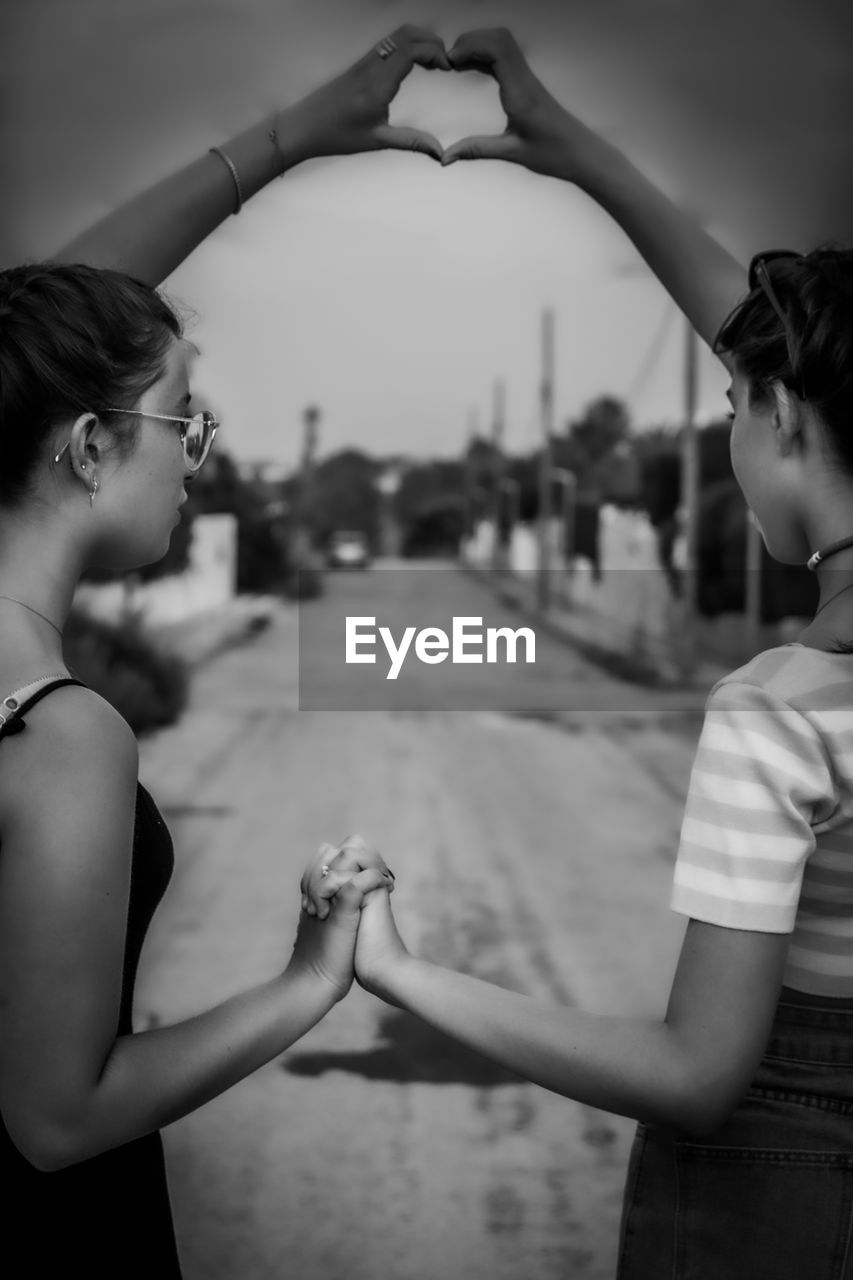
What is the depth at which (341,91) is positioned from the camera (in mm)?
1706

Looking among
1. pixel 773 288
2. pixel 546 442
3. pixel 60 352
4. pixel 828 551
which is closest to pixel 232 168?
pixel 60 352

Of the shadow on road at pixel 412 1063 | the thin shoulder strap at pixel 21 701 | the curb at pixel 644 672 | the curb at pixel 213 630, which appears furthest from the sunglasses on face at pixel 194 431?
the curb at pixel 213 630

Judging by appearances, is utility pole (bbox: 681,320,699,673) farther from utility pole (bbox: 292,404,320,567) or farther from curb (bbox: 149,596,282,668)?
utility pole (bbox: 292,404,320,567)

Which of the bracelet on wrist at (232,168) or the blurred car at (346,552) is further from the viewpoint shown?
the blurred car at (346,552)

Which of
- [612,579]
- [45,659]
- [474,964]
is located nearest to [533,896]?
[474,964]

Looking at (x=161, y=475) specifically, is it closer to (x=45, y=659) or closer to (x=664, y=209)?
(x=45, y=659)

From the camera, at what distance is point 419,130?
5.66 ft

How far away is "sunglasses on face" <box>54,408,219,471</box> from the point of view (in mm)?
1324

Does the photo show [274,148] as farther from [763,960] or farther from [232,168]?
[763,960]

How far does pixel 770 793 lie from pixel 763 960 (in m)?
0.13

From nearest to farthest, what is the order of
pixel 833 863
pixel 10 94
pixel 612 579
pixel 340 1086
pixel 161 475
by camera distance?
pixel 833 863
pixel 161 475
pixel 10 94
pixel 340 1086
pixel 612 579

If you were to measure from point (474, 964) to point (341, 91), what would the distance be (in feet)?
10.7

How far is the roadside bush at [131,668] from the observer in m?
9.59

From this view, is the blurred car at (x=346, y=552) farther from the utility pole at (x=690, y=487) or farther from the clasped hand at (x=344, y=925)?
the clasped hand at (x=344, y=925)
